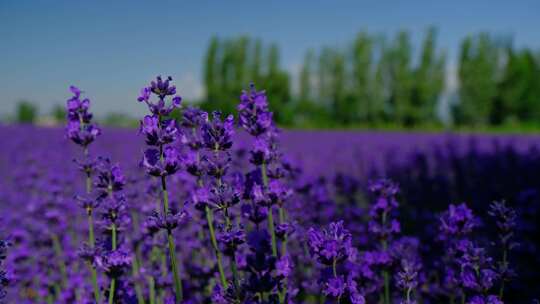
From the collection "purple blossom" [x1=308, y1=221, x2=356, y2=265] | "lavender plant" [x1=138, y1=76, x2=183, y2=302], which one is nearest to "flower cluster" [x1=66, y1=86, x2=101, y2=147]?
"lavender plant" [x1=138, y1=76, x2=183, y2=302]

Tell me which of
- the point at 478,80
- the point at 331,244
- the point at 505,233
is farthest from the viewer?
the point at 478,80

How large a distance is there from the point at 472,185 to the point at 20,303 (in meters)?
4.54

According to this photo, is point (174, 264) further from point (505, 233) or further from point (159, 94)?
point (505, 233)

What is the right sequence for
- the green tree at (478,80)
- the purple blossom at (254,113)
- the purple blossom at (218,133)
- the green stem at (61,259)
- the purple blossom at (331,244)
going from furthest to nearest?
the green tree at (478,80), the green stem at (61,259), the purple blossom at (254,113), the purple blossom at (218,133), the purple blossom at (331,244)

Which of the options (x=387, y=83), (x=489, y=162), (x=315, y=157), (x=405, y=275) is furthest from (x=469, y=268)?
(x=387, y=83)

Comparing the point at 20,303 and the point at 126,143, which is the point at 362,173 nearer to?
the point at 20,303

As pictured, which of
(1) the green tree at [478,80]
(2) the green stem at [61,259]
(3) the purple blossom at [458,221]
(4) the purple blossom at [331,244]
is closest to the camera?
(4) the purple blossom at [331,244]

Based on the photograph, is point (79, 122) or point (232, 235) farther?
point (79, 122)

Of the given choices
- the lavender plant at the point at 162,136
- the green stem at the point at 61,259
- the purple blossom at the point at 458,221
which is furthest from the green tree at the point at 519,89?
the lavender plant at the point at 162,136

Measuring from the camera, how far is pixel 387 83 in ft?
92.0

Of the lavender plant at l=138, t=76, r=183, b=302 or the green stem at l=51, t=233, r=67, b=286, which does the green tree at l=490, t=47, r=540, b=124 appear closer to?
the green stem at l=51, t=233, r=67, b=286

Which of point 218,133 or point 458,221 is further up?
point 218,133

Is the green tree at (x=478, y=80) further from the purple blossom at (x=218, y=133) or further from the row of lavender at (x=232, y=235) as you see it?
the purple blossom at (x=218, y=133)

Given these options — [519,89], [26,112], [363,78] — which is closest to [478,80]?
[519,89]
